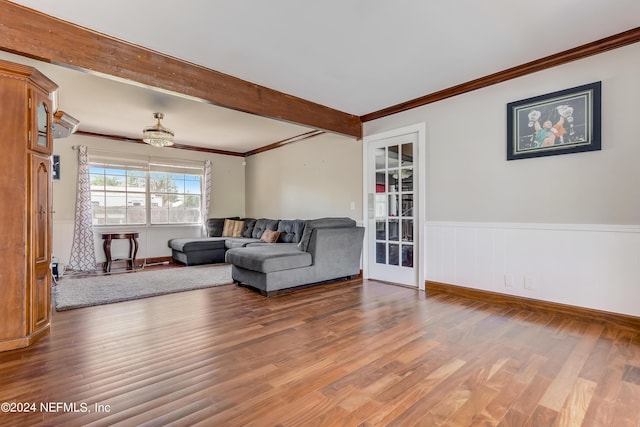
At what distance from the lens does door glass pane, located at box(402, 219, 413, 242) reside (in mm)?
4223

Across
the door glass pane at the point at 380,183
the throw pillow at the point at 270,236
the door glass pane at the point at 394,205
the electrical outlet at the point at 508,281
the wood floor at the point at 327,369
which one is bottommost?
the wood floor at the point at 327,369

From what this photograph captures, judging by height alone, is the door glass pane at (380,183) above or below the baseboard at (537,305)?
above

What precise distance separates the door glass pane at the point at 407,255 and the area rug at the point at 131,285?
2.49m

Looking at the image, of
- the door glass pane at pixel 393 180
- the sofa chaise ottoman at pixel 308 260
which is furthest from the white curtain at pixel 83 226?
the door glass pane at pixel 393 180

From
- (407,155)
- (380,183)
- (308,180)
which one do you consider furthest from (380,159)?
(308,180)

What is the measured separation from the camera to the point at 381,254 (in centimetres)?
461

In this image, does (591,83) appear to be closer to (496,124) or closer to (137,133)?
(496,124)

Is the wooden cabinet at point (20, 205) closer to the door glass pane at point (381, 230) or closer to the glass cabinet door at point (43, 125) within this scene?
the glass cabinet door at point (43, 125)

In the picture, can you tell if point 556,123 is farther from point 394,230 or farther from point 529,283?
point 394,230

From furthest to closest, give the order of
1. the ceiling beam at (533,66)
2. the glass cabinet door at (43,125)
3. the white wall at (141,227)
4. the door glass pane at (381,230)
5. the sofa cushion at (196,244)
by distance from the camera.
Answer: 1. the sofa cushion at (196,244)
2. the white wall at (141,227)
3. the door glass pane at (381,230)
4. the ceiling beam at (533,66)
5. the glass cabinet door at (43,125)

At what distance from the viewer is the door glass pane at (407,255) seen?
4223mm

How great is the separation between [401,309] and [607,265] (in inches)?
72.0

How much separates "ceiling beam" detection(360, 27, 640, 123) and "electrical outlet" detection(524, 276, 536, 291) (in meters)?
2.10

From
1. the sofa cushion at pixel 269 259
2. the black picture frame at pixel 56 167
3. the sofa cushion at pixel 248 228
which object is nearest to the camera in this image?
the sofa cushion at pixel 269 259
